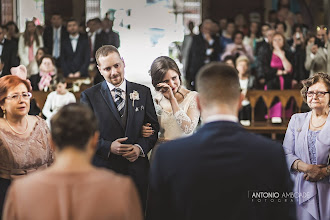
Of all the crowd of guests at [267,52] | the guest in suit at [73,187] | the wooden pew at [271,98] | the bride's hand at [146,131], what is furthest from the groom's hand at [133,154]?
the crowd of guests at [267,52]

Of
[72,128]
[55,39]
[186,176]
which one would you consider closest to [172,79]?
[186,176]

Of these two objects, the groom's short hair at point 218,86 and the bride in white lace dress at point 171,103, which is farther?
the bride in white lace dress at point 171,103

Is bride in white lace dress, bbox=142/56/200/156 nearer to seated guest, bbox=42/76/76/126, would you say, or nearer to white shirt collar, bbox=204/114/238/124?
white shirt collar, bbox=204/114/238/124

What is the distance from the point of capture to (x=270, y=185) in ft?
7.89

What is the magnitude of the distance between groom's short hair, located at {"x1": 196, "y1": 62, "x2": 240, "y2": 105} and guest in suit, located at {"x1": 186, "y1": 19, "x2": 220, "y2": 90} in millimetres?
6414

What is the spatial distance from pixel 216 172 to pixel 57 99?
578 cm

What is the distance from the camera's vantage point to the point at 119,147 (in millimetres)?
3838

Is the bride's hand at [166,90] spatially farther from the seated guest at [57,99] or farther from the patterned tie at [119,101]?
the seated guest at [57,99]

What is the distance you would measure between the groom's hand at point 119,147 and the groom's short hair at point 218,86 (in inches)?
57.7

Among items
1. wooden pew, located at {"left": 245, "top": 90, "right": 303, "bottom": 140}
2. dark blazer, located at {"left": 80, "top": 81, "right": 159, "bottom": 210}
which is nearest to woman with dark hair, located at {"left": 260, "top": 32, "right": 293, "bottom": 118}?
wooden pew, located at {"left": 245, "top": 90, "right": 303, "bottom": 140}

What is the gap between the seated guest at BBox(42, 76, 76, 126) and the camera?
781cm

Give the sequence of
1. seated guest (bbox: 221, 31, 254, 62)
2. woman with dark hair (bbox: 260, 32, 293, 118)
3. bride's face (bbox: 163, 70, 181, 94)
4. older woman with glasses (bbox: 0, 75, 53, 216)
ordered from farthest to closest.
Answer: seated guest (bbox: 221, 31, 254, 62) → woman with dark hair (bbox: 260, 32, 293, 118) → bride's face (bbox: 163, 70, 181, 94) → older woman with glasses (bbox: 0, 75, 53, 216)

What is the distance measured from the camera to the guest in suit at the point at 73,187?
205 cm

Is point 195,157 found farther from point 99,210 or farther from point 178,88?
point 178,88
